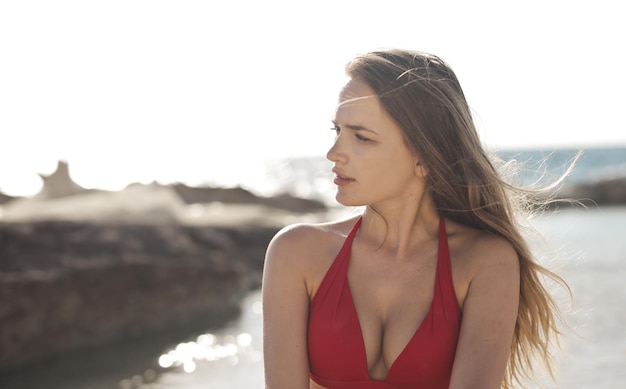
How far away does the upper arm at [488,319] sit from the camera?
7.85 ft

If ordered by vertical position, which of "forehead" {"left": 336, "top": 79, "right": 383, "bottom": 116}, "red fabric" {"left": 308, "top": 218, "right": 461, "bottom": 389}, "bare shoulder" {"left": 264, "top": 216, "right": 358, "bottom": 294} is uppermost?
"forehead" {"left": 336, "top": 79, "right": 383, "bottom": 116}

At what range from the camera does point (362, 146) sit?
Answer: 2455 millimetres

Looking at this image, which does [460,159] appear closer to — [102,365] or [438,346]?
[438,346]

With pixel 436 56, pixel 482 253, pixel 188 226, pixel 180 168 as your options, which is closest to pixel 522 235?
pixel 482 253

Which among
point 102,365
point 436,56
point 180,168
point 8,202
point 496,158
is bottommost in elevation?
point 180,168

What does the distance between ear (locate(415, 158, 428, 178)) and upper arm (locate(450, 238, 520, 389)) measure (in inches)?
11.9

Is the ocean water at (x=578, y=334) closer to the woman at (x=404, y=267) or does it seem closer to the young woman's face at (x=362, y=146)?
the woman at (x=404, y=267)

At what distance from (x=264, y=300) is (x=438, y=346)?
58cm

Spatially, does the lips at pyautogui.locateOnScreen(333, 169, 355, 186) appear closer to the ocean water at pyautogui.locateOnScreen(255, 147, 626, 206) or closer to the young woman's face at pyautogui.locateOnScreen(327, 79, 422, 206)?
the young woman's face at pyautogui.locateOnScreen(327, 79, 422, 206)

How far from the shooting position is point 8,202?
11.9 metres

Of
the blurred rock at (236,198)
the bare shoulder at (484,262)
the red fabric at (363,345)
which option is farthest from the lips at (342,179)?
the blurred rock at (236,198)

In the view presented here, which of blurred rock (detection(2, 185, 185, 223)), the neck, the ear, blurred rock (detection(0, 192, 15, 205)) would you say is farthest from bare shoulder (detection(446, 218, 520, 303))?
blurred rock (detection(0, 192, 15, 205))

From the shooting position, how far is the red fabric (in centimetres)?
242

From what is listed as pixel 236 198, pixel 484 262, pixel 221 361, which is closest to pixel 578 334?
pixel 484 262
